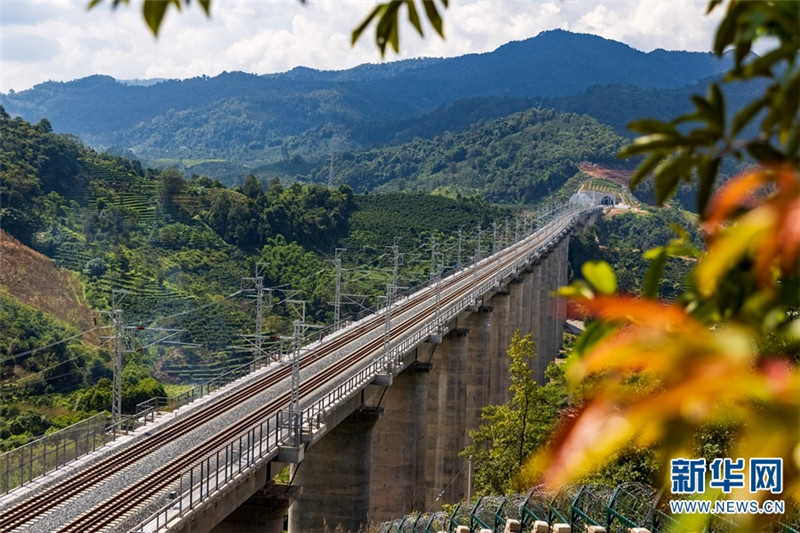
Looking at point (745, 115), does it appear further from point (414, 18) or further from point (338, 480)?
point (338, 480)

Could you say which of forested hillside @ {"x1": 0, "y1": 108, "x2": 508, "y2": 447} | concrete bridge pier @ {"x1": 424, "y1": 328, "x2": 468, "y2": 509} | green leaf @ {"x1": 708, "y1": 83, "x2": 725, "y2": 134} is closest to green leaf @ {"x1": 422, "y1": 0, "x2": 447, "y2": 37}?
green leaf @ {"x1": 708, "y1": 83, "x2": 725, "y2": 134}

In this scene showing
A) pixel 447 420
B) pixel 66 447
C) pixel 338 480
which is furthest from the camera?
pixel 447 420

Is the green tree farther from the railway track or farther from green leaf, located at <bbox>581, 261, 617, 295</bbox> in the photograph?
green leaf, located at <bbox>581, 261, 617, 295</bbox>

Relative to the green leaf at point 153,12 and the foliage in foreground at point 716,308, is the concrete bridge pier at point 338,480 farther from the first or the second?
the foliage in foreground at point 716,308

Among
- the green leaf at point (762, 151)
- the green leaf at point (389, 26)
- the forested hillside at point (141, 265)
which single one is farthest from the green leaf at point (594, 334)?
the forested hillside at point (141, 265)

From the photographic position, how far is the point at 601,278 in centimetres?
249

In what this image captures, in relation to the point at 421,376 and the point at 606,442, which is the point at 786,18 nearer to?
the point at 606,442

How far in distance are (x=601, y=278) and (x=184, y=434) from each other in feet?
106

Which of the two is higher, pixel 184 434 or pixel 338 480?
pixel 184 434

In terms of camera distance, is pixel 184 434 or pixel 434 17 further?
pixel 184 434

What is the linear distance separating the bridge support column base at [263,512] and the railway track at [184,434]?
190 cm

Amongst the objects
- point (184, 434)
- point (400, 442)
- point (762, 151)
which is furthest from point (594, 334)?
point (400, 442)

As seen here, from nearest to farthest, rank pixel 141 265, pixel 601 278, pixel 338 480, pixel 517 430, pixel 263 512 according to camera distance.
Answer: pixel 601 278 < pixel 263 512 < pixel 517 430 < pixel 338 480 < pixel 141 265

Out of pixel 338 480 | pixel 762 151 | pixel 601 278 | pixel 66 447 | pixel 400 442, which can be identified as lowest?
pixel 400 442
